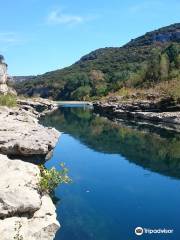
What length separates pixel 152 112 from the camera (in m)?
85.1

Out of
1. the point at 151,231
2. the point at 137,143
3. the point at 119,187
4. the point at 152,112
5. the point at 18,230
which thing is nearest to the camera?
the point at 18,230

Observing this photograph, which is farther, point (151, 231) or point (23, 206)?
point (151, 231)

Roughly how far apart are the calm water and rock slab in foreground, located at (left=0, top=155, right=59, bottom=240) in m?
1.45

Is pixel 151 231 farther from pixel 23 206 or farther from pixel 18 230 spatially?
pixel 18 230

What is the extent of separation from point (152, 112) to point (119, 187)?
5537 cm

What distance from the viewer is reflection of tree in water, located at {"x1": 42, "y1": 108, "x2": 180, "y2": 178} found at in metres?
39.8

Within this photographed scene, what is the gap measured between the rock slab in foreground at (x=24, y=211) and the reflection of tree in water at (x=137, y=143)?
53.6ft

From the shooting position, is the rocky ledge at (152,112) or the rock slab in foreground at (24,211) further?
the rocky ledge at (152,112)

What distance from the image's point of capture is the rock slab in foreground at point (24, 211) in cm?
1803

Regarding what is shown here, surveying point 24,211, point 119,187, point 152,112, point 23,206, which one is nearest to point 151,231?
point 24,211

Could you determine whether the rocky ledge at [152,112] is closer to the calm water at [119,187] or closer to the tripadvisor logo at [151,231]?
the calm water at [119,187]

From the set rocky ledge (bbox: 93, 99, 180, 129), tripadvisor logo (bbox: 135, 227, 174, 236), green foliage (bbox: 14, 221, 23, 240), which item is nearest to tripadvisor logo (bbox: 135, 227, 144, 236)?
tripadvisor logo (bbox: 135, 227, 174, 236)

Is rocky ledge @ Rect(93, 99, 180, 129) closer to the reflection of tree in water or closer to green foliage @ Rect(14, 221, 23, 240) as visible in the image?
the reflection of tree in water

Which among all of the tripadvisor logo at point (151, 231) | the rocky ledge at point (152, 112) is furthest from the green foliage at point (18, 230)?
the rocky ledge at point (152, 112)
